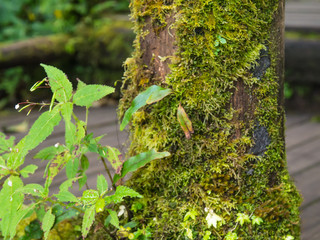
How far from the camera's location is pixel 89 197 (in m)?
1.36

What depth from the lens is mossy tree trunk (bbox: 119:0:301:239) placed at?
1.45 metres

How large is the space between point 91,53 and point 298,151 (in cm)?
260

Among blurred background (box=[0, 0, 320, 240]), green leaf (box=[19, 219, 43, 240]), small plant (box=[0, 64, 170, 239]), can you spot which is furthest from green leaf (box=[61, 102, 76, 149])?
blurred background (box=[0, 0, 320, 240])

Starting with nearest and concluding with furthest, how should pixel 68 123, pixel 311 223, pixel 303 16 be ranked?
1. pixel 68 123
2. pixel 311 223
3. pixel 303 16

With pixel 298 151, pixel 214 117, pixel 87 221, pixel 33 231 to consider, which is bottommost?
pixel 298 151

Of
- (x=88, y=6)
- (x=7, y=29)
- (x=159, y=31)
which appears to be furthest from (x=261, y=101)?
(x=7, y=29)

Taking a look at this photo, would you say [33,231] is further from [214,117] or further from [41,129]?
[214,117]

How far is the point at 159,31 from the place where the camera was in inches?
60.3

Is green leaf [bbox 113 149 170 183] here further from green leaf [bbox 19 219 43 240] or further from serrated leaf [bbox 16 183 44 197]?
green leaf [bbox 19 219 43 240]

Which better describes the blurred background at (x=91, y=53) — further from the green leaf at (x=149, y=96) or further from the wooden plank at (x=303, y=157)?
the green leaf at (x=149, y=96)

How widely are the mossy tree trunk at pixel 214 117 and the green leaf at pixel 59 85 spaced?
32 centimetres

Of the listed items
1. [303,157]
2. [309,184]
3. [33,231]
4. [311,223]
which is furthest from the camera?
→ [303,157]

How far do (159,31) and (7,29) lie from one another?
424cm

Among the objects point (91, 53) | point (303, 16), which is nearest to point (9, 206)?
point (91, 53)
